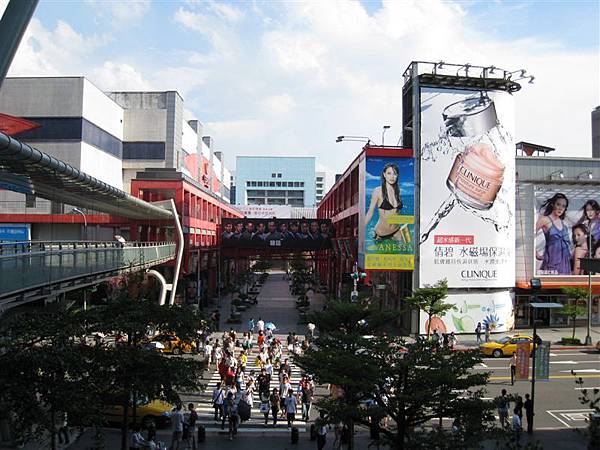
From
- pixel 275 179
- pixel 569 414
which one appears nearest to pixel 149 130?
pixel 569 414

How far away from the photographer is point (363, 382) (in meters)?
11.9

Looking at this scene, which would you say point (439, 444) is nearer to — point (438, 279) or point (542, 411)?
point (542, 411)

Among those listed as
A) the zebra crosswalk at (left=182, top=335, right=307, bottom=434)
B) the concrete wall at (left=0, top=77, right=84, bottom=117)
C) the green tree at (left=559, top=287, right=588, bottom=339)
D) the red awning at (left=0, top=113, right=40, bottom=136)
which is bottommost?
the zebra crosswalk at (left=182, top=335, right=307, bottom=434)

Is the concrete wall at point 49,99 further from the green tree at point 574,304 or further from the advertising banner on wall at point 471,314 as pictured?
the green tree at point 574,304

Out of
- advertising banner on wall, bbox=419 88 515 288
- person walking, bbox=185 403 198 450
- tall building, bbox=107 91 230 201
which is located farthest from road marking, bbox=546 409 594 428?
tall building, bbox=107 91 230 201

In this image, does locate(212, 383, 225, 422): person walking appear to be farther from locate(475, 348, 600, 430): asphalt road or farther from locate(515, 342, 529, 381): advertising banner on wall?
locate(515, 342, 529, 381): advertising banner on wall

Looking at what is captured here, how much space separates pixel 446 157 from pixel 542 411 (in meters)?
19.6

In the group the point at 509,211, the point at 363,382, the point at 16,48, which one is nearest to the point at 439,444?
the point at 363,382

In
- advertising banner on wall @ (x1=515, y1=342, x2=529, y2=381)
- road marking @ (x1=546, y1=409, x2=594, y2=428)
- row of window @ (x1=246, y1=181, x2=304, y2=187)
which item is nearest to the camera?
road marking @ (x1=546, y1=409, x2=594, y2=428)

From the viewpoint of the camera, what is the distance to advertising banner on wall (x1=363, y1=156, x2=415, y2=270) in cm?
3647

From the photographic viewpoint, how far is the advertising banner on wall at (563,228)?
1618 inches

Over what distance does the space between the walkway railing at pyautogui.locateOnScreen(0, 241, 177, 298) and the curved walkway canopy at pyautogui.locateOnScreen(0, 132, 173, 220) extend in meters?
1.94

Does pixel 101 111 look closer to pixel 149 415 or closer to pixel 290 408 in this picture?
pixel 149 415

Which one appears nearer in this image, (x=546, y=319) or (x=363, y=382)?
(x=363, y=382)
